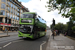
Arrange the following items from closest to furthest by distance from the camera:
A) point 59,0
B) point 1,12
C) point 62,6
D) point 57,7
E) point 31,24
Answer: point 59,0, point 31,24, point 62,6, point 57,7, point 1,12

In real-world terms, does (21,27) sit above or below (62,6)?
below

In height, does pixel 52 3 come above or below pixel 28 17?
above

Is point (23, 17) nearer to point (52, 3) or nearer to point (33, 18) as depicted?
point (33, 18)

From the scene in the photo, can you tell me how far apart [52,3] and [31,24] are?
5412 millimetres

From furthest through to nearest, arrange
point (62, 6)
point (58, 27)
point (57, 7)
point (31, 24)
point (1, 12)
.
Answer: point (58, 27)
point (1, 12)
point (57, 7)
point (62, 6)
point (31, 24)

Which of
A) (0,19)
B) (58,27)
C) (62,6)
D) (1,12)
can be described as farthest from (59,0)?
(58,27)

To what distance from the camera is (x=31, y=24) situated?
14.0 meters

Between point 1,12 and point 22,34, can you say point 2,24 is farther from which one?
point 22,34

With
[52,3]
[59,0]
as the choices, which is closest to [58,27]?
[52,3]

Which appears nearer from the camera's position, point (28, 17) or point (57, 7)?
point (28, 17)

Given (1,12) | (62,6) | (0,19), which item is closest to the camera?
(62,6)

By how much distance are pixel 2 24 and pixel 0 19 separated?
243 centimetres

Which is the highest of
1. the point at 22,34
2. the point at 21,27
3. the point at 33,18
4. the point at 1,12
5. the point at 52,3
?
the point at 1,12

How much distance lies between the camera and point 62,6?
15.0 m
